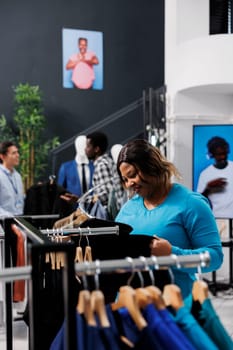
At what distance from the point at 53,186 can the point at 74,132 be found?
180 inches

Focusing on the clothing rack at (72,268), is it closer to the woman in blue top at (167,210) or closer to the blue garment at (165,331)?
the blue garment at (165,331)

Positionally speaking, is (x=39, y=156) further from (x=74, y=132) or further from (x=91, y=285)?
(x=91, y=285)

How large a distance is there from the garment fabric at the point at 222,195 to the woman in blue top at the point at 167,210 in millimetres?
3233

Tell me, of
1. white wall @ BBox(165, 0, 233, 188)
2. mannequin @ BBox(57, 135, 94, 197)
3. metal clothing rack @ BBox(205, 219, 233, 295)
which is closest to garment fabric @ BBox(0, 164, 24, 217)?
mannequin @ BBox(57, 135, 94, 197)

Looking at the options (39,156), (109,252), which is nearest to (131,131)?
(39,156)

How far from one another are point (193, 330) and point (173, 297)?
100 millimetres

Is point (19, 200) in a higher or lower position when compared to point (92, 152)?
lower

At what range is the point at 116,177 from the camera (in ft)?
16.4

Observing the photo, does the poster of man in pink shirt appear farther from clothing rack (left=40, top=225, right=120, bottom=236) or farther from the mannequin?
clothing rack (left=40, top=225, right=120, bottom=236)

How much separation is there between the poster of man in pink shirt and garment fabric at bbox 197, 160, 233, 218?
469cm

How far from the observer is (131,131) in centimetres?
966

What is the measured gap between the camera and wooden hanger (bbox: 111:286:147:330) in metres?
1.23

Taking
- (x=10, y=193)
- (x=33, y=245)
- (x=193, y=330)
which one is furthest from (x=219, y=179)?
(x=33, y=245)

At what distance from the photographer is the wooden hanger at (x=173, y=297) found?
52.2 inches
